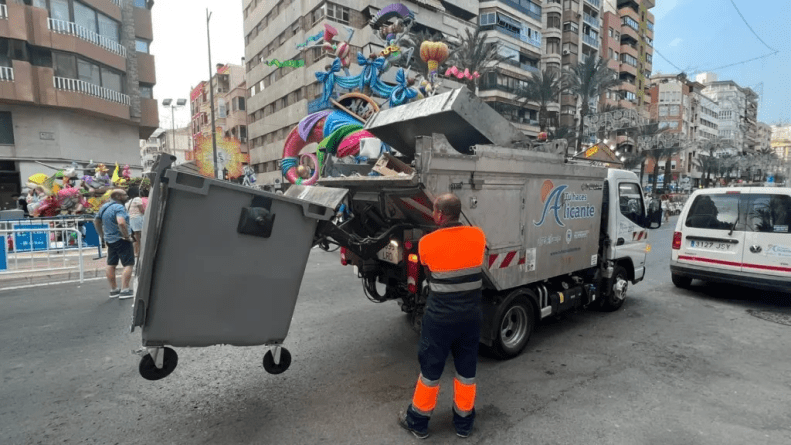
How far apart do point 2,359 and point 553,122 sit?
45.7 m

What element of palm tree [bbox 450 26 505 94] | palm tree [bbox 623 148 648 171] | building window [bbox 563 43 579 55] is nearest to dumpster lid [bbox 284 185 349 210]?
palm tree [bbox 450 26 505 94]

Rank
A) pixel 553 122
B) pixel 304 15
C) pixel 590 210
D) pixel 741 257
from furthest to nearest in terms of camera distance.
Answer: pixel 553 122, pixel 304 15, pixel 741 257, pixel 590 210

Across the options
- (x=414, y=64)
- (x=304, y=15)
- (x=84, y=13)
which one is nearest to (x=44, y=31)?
(x=84, y=13)

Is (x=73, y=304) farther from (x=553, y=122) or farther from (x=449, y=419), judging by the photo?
(x=553, y=122)

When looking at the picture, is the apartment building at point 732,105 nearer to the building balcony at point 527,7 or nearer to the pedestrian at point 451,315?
the building balcony at point 527,7

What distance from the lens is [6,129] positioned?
1938cm

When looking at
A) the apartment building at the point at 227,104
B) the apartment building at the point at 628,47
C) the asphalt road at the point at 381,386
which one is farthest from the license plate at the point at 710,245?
the apartment building at the point at 628,47

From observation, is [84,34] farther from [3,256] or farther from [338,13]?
[3,256]

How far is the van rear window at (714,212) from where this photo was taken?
21.3ft

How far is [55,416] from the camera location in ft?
10.3

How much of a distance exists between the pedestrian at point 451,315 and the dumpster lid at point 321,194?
2.90 feet

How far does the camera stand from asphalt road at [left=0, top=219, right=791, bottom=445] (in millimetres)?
2949

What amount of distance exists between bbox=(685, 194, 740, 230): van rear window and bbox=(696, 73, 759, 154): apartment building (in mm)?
99545

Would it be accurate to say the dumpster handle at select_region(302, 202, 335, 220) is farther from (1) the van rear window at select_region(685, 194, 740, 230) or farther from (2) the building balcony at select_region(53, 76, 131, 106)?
(2) the building balcony at select_region(53, 76, 131, 106)
